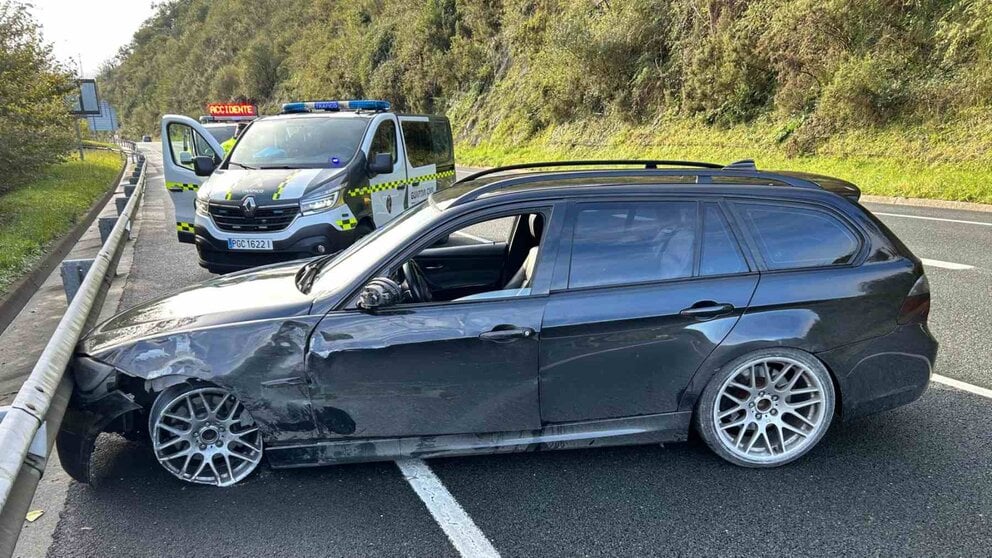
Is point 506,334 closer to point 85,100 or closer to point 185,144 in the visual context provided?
point 185,144

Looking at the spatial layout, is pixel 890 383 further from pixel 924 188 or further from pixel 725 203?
pixel 924 188

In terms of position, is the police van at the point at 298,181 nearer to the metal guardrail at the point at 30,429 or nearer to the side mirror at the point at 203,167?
the side mirror at the point at 203,167

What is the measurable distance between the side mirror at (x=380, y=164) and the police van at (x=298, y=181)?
0.5 inches

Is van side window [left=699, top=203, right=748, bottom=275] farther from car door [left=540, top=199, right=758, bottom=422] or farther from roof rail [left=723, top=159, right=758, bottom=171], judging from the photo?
roof rail [left=723, top=159, right=758, bottom=171]

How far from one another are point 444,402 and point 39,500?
208 centimetres

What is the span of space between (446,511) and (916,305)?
8.58ft

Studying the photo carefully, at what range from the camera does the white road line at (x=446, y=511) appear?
2681 millimetres

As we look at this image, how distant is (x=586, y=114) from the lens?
24.1 meters

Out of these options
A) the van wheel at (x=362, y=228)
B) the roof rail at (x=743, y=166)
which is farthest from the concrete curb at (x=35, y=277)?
the roof rail at (x=743, y=166)

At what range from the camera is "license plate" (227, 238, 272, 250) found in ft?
22.1

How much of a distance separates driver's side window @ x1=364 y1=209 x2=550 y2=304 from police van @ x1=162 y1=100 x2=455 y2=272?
2614mm

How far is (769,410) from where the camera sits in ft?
10.7

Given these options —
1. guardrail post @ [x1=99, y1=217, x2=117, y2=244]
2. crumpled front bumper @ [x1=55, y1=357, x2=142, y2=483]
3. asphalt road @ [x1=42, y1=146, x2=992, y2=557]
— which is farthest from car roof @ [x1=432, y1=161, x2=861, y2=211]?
guardrail post @ [x1=99, y1=217, x2=117, y2=244]

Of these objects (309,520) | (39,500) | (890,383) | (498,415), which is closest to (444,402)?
(498,415)
